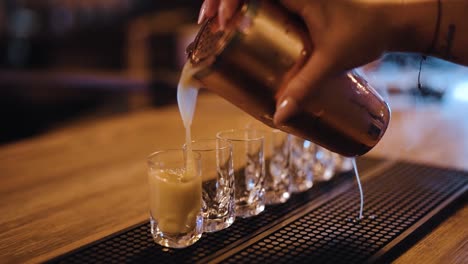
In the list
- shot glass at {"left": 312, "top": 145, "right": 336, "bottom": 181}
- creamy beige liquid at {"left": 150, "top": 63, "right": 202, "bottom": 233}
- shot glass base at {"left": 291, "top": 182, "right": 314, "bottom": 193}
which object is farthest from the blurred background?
creamy beige liquid at {"left": 150, "top": 63, "right": 202, "bottom": 233}

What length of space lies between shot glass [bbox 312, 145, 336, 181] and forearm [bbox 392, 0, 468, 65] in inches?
18.7

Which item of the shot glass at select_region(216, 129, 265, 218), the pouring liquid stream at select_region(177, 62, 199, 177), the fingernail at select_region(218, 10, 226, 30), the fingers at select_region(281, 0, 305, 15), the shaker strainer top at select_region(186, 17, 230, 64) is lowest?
the shot glass at select_region(216, 129, 265, 218)

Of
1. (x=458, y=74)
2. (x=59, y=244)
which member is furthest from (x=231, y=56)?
(x=458, y=74)

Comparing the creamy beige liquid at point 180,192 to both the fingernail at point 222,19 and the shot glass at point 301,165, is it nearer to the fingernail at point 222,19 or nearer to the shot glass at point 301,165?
the fingernail at point 222,19

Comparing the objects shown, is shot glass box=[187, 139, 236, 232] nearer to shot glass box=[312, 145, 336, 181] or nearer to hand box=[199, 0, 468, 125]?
hand box=[199, 0, 468, 125]

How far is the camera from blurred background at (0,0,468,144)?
4.21m

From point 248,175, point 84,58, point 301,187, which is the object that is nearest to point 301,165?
Answer: point 301,187

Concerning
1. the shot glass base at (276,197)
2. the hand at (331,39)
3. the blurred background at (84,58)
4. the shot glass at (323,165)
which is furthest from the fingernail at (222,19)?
the blurred background at (84,58)

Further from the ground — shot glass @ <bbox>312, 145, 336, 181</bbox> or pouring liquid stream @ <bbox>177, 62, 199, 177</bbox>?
pouring liquid stream @ <bbox>177, 62, 199, 177</bbox>

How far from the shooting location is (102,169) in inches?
57.4

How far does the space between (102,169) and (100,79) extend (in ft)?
10.2

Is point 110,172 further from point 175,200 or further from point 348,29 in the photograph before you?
point 348,29

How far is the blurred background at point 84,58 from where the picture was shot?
13.8 ft

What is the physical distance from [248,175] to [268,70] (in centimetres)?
32
